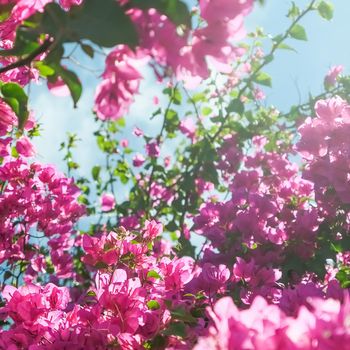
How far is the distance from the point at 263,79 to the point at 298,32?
1.72 feet

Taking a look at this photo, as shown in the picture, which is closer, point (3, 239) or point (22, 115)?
point (22, 115)

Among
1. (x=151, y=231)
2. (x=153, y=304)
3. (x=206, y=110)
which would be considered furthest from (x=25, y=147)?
(x=206, y=110)

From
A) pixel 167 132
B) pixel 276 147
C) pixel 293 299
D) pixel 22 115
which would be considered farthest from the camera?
pixel 167 132

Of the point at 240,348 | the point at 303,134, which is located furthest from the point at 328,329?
the point at 303,134

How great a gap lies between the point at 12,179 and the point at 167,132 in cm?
239

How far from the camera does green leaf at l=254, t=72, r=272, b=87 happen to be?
3888 millimetres

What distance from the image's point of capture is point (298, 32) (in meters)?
3.48

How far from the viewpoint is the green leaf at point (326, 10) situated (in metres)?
3.26

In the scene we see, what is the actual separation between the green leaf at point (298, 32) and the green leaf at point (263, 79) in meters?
0.46

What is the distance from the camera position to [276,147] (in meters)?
4.39

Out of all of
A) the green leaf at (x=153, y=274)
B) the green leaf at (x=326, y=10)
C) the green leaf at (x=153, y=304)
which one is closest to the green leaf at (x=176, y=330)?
the green leaf at (x=153, y=304)

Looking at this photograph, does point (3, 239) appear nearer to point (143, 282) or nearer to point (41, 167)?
point (41, 167)

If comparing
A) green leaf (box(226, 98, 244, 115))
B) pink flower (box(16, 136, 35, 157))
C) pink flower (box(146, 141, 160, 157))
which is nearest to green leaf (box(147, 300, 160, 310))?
pink flower (box(16, 136, 35, 157))

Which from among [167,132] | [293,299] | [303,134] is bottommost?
[293,299]
